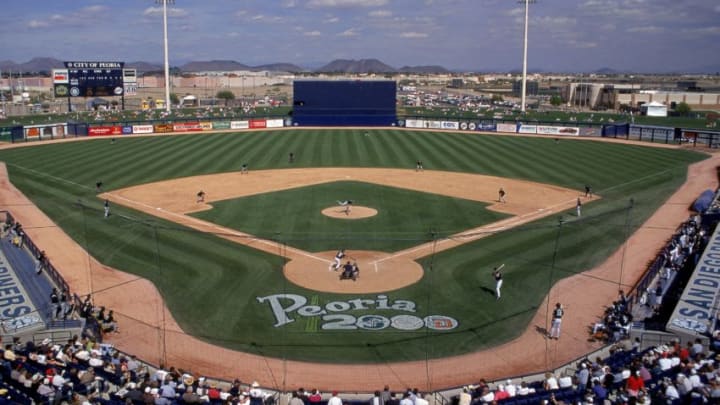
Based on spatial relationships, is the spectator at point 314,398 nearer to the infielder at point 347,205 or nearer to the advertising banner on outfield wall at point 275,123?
the infielder at point 347,205

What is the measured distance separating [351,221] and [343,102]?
50.6m

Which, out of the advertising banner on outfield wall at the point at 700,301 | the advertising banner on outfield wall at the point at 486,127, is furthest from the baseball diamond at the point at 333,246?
the advertising banner on outfield wall at the point at 486,127

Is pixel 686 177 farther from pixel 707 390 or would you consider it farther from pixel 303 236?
pixel 707 390

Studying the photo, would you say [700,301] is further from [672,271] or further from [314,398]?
[314,398]

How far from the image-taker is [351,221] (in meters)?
31.5

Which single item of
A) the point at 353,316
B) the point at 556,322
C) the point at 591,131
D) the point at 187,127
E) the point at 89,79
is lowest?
the point at 353,316

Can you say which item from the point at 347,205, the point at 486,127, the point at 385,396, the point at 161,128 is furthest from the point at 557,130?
the point at 385,396

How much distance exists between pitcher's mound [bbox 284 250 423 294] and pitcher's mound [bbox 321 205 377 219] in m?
6.32

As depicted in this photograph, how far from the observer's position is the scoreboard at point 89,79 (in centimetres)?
7950

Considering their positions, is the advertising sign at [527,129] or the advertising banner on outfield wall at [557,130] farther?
the advertising sign at [527,129]

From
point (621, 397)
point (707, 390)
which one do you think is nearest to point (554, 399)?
point (621, 397)

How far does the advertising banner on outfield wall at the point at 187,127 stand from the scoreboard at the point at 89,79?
1647 centimetres

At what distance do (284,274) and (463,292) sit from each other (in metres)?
7.25

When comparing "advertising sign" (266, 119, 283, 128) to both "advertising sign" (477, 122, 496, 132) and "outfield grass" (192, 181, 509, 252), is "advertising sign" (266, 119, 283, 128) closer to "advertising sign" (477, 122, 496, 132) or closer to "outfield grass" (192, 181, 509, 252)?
"advertising sign" (477, 122, 496, 132)
